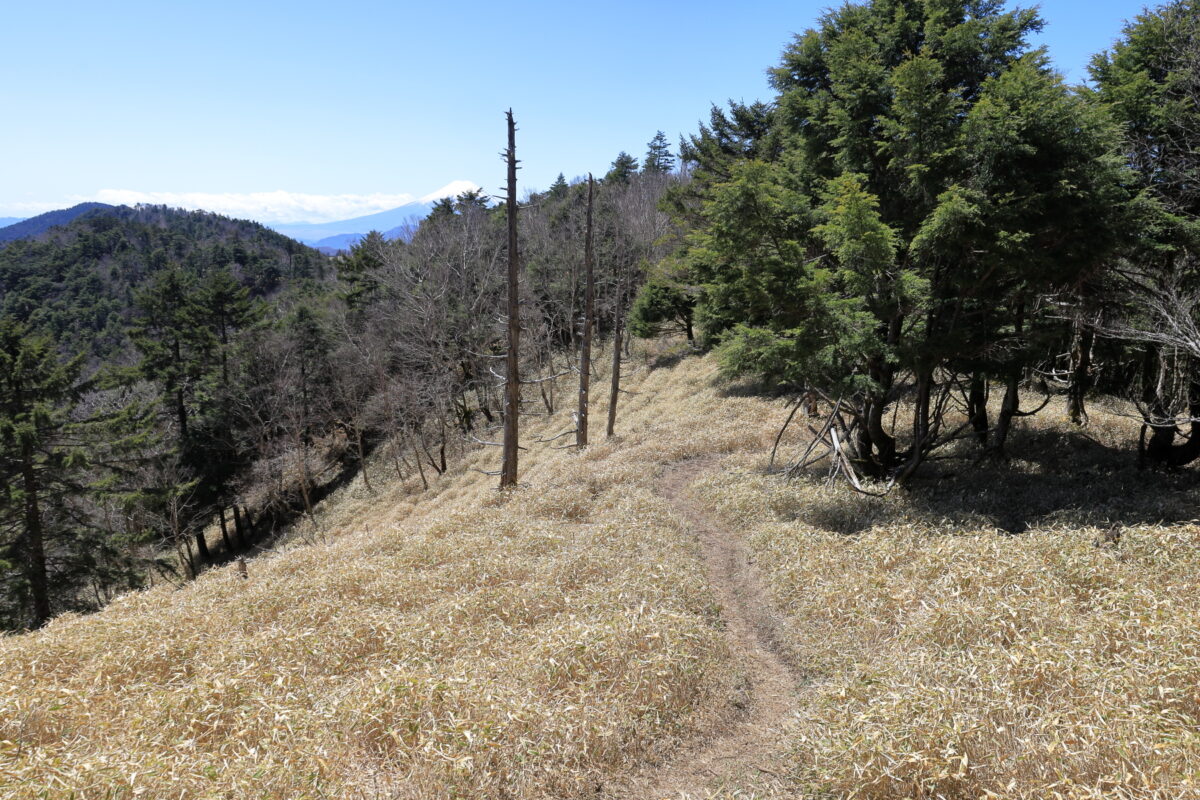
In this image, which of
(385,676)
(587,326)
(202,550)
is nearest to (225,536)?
(202,550)

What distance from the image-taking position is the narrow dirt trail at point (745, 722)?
5.31 m

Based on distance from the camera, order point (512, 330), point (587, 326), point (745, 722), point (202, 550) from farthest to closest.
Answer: point (202, 550) → point (587, 326) → point (512, 330) → point (745, 722)

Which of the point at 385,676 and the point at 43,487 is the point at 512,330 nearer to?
the point at 385,676

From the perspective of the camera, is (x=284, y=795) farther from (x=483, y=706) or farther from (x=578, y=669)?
(x=578, y=669)

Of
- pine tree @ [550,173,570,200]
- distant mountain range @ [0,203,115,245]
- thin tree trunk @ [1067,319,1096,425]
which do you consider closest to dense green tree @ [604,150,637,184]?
pine tree @ [550,173,570,200]

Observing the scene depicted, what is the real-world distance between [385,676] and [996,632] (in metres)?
6.42

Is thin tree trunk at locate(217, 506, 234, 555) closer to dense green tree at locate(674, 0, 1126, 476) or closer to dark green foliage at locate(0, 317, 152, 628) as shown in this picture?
dark green foliage at locate(0, 317, 152, 628)

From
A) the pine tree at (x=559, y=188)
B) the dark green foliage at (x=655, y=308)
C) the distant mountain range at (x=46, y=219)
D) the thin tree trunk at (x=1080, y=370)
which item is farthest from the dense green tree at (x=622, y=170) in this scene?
the distant mountain range at (x=46, y=219)

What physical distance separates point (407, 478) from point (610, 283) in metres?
17.5

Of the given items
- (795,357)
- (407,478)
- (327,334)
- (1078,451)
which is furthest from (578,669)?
(327,334)

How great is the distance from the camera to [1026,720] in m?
4.80

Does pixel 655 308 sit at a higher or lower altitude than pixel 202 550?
higher

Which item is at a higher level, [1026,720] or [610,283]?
[610,283]

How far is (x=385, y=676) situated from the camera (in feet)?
19.9
